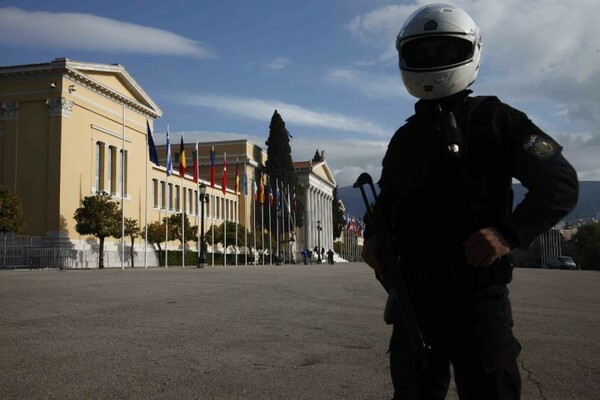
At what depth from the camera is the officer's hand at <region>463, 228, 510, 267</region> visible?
6.88 feet

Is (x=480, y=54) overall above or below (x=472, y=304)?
above

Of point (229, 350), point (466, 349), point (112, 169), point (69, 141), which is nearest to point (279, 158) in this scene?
point (112, 169)

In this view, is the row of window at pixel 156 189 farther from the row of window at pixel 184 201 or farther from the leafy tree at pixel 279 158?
the leafy tree at pixel 279 158

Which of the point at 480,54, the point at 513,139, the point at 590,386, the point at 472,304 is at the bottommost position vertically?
the point at 590,386

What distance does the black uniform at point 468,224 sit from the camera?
6.98 ft

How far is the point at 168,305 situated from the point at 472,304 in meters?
8.91

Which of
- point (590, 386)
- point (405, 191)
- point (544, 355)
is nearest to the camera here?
point (405, 191)

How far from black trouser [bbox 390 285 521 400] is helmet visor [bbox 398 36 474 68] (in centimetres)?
85

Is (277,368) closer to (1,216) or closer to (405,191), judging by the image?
(405,191)

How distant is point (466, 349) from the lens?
2.15 m

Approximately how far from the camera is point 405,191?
91.4 inches

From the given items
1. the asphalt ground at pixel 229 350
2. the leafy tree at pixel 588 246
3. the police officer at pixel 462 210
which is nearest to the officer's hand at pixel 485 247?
the police officer at pixel 462 210

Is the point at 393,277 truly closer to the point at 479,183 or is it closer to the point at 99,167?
the point at 479,183

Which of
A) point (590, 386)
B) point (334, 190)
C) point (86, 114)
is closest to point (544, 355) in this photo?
point (590, 386)
